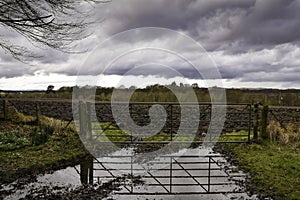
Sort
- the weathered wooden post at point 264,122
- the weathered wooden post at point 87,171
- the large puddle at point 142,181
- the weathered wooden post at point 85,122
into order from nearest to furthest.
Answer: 1. the large puddle at point 142,181
2. the weathered wooden post at point 87,171
3. the weathered wooden post at point 85,122
4. the weathered wooden post at point 264,122

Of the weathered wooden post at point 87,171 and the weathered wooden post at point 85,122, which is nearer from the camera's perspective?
the weathered wooden post at point 87,171

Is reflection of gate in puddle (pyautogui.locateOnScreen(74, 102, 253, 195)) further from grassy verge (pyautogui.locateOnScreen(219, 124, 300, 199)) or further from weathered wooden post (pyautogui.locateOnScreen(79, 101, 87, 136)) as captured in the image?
grassy verge (pyautogui.locateOnScreen(219, 124, 300, 199))

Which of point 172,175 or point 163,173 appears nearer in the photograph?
point 172,175

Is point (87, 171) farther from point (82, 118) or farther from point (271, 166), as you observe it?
point (271, 166)

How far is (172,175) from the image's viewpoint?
650 cm

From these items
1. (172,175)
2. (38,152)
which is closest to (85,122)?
(38,152)

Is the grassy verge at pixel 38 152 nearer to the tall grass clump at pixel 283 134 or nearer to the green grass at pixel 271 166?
the green grass at pixel 271 166

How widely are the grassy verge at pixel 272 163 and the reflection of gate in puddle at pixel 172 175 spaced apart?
387 mm

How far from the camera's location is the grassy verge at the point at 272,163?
221 inches

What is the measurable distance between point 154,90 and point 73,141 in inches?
517

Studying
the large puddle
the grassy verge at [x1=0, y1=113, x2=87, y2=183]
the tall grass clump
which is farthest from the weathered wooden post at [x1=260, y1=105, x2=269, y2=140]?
the grassy verge at [x1=0, y1=113, x2=87, y2=183]

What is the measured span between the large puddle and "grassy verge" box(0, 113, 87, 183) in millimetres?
452

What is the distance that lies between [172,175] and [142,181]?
2.47 ft

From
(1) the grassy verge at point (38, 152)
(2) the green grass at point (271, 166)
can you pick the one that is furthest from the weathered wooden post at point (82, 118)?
(2) the green grass at point (271, 166)
